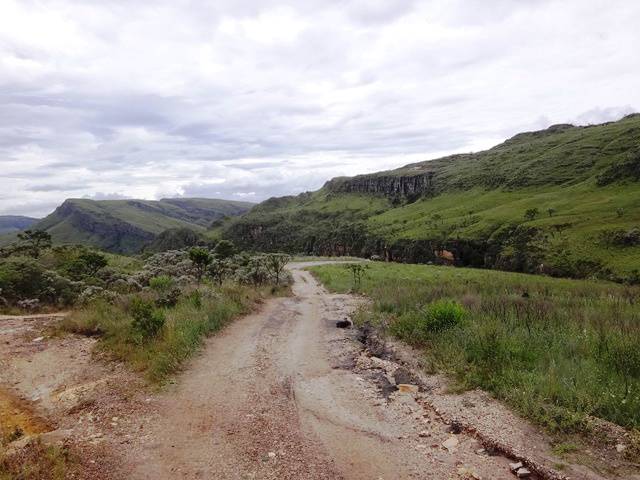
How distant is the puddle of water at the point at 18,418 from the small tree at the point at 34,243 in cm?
2363

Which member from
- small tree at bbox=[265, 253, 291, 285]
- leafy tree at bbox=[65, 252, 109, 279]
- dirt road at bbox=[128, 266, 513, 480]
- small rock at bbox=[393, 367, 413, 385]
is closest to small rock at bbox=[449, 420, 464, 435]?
dirt road at bbox=[128, 266, 513, 480]

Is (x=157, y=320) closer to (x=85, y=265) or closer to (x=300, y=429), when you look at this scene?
(x=300, y=429)

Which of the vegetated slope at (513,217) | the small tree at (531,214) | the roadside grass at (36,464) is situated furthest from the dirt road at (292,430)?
the small tree at (531,214)

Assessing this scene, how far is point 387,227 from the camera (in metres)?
124

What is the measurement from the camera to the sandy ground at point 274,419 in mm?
5984

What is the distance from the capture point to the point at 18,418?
795 cm

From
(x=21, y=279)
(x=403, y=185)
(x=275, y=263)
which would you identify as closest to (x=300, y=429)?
(x=21, y=279)

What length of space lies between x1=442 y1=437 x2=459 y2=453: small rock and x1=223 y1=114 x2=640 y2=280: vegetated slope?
5019cm

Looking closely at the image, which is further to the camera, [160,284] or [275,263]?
[275,263]

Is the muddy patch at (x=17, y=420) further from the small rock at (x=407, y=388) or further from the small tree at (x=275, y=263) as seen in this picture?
the small tree at (x=275, y=263)

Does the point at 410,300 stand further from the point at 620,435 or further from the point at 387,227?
the point at 387,227

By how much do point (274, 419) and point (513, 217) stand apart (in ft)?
274

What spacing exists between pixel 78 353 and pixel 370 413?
28.1ft

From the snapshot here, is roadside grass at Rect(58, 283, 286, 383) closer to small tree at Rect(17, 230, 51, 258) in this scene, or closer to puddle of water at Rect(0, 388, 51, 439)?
puddle of water at Rect(0, 388, 51, 439)
